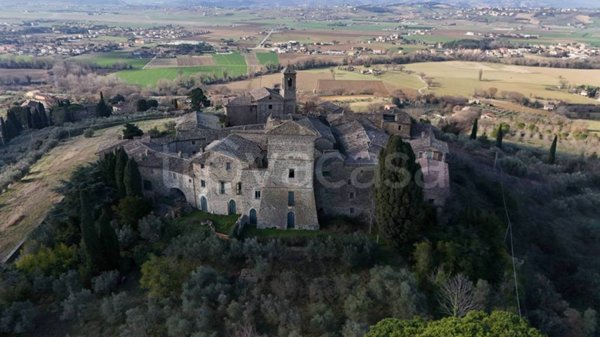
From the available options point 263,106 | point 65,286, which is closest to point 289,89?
point 263,106

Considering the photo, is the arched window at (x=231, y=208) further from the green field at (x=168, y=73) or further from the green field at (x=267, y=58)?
the green field at (x=267, y=58)

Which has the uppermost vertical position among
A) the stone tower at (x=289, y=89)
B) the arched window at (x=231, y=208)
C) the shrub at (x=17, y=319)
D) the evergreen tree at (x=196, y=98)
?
the stone tower at (x=289, y=89)

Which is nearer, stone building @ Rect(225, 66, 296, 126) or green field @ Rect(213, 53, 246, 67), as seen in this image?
stone building @ Rect(225, 66, 296, 126)

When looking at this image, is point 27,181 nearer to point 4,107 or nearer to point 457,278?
point 457,278

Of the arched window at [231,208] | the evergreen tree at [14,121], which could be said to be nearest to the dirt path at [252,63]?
the evergreen tree at [14,121]

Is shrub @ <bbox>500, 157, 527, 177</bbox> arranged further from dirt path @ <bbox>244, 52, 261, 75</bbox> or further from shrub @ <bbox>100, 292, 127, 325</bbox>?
dirt path @ <bbox>244, 52, 261, 75</bbox>

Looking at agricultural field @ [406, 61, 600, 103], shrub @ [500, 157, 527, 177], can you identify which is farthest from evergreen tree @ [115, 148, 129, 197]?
agricultural field @ [406, 61, 600, 103]

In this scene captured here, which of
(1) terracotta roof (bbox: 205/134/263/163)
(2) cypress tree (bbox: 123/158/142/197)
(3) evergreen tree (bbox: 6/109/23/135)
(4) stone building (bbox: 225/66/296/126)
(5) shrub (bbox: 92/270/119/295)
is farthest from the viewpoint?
(3) evergreen tree (bbox: 6/109/23/135)
